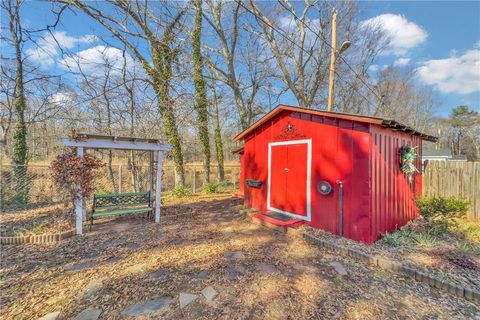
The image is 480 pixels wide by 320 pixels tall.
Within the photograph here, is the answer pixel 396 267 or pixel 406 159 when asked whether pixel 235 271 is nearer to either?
pixel 396 267

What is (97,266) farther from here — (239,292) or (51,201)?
(51,201)

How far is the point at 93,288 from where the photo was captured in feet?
8.63

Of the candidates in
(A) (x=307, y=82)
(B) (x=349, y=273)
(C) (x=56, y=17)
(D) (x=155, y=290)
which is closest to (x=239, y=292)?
(D) (x=155, y=290)

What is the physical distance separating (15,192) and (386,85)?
79.6 feet

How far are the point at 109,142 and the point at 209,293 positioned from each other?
375cm

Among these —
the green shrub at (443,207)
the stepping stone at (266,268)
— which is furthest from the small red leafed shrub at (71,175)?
the green shrub at (443,207)

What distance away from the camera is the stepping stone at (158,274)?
9.47 feet

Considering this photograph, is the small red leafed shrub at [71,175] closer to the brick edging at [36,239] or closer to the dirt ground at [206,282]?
the brick edging at [36,239]

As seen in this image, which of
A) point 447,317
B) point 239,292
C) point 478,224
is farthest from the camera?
point 478,224

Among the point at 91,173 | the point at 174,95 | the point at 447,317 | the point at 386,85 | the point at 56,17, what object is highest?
the point at 386,85

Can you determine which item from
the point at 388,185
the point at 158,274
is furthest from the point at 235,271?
the point at 388,185

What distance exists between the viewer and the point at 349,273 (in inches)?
121

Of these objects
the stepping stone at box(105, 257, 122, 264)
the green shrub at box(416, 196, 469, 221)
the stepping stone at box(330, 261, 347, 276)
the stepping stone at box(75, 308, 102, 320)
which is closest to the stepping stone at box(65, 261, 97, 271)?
the stepping stone at box(105, 257, 122, 264)

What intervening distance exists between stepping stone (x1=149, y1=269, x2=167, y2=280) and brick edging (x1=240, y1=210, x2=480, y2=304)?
8.77ft
